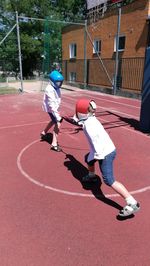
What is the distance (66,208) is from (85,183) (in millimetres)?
763

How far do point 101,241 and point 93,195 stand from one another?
3.20ft

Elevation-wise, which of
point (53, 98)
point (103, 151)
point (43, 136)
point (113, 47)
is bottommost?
point (43, 136)

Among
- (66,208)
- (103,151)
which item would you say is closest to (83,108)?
(103,151)

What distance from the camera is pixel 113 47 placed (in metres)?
15.8

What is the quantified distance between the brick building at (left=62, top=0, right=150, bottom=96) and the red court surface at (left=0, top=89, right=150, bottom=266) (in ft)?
26.7

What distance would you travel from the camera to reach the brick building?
43.6 feet

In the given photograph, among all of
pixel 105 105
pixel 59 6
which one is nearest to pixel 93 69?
pixel 105 105

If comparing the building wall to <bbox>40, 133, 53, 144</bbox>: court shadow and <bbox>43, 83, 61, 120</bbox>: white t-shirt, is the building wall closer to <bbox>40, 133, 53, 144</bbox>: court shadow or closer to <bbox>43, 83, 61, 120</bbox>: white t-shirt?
<bbox>40, 133, 53, 144</bbox>: court shadow

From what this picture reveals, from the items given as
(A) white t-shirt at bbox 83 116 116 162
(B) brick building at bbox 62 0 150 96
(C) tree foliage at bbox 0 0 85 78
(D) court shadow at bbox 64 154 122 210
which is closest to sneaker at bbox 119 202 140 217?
(D) court shadow at bbox 64 154 122 210

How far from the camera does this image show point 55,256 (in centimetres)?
255

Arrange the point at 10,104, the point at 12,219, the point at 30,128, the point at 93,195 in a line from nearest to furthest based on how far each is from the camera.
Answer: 1. the point at 12,219
2. the point at 93,195
3. the point at 30,128
4. the point at 10,104

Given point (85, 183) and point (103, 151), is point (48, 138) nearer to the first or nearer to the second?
point (85, 183)

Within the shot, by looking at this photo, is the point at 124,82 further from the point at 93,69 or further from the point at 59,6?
the point at 59,6

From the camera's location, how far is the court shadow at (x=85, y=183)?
354cm
